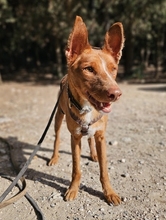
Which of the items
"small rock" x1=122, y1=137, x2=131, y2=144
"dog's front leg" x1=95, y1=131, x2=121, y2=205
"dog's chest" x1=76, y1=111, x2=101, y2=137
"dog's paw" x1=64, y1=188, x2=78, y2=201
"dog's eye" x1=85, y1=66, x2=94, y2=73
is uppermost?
"dog's eye" x1=85, y1=66, x2=94, y2=73

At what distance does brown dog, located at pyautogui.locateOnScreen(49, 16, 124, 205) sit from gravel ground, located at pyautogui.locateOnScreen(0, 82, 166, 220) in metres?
0.26

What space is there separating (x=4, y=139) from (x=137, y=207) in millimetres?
3927

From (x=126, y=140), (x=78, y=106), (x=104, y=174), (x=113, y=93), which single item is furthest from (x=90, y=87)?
(x=126, y=140)

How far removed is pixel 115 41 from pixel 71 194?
237cm

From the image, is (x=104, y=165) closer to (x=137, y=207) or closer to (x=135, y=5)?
(x=137, y=207)

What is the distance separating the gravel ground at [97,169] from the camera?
3922mm

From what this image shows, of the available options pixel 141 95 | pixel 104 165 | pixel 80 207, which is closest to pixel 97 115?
pixel 104 165

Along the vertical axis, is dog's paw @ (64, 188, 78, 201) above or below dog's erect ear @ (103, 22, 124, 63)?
below

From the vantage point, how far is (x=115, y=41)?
375cm

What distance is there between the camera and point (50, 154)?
5.96 meters

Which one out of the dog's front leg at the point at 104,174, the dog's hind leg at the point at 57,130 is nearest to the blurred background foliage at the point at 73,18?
the dog's hind leg at the point at 57,130

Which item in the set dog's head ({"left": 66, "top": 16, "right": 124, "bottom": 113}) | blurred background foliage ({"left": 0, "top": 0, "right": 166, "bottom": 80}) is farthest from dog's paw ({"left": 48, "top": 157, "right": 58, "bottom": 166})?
blurred background foliage ({"left": 0, "top": 0, "right": 166, "bottom": 80})

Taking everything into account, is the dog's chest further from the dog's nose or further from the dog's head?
the dog's nose

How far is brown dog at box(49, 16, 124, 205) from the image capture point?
10.9 ft
